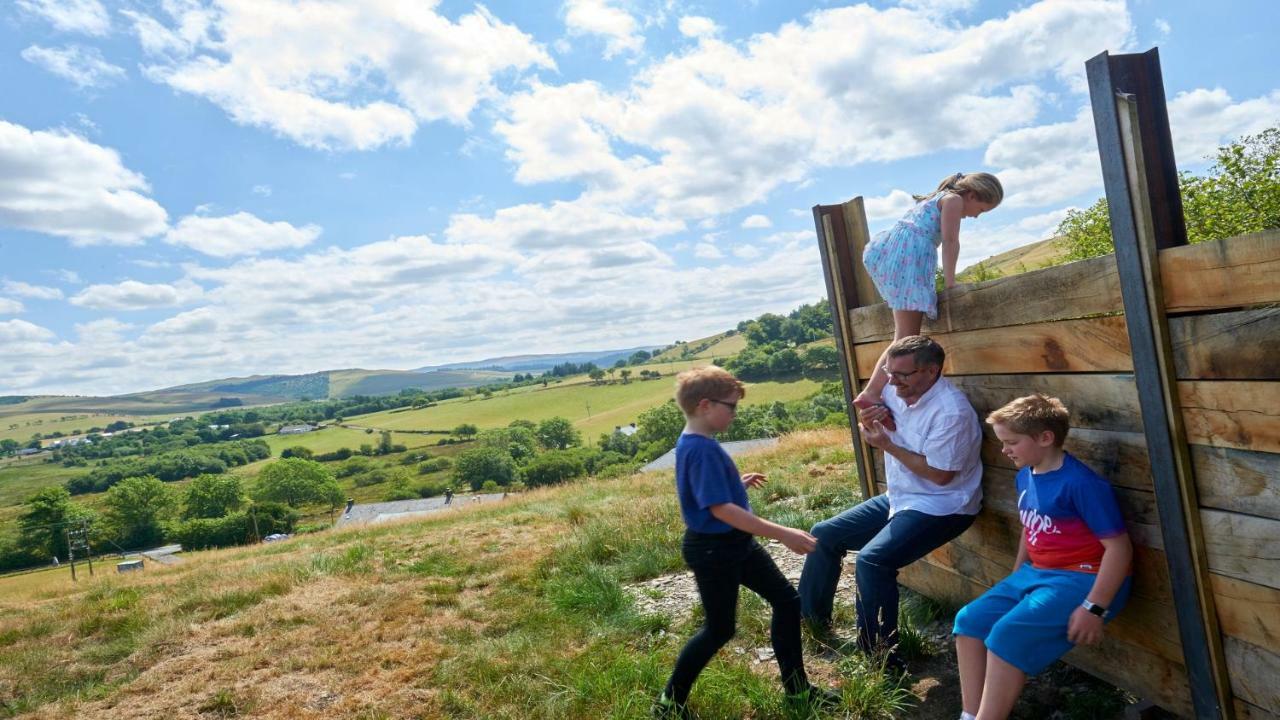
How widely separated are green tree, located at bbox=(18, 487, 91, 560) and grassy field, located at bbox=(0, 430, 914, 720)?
91297 millimetres

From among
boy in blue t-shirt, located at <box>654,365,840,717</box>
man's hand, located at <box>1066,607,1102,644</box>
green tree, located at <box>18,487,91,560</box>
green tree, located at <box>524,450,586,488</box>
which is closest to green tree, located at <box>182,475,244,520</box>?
green tree, located at <box>18,487,91,560</box>

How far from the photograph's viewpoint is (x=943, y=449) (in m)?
3.62

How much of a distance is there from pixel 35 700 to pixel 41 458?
211 metres

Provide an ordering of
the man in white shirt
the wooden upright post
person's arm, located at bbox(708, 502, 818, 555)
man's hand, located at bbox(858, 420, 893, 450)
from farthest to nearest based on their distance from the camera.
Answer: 1. the wooden upright post
2. man's hand, located at bbox(858, 420, 893, 450)
3. the man in white shirt
4. person's arm, located at bbox(708, 502, 818, 555)

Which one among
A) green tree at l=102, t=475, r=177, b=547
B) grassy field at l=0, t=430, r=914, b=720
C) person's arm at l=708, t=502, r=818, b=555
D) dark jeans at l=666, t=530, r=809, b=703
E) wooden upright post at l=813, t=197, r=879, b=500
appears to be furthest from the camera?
green tree at l=102, t=475, r=177, b=547

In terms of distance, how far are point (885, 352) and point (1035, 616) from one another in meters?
1.50

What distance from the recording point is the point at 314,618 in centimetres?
661

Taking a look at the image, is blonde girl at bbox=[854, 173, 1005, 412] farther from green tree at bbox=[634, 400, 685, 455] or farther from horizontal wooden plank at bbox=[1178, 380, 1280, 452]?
green tree at bbox=[634, 400, 685, 455]

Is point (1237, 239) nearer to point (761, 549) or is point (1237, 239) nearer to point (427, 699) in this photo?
point (761, 549)

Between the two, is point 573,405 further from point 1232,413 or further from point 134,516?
point 1232,413

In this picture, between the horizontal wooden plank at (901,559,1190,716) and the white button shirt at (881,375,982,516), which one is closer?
the horizontal wooden plank at (901,559,1190,716)

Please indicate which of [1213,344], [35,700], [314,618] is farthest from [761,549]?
[35,700]

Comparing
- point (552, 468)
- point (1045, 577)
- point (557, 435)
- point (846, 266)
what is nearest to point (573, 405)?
point (557, 435)

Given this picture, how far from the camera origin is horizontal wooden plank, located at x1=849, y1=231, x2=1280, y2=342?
2.27m
